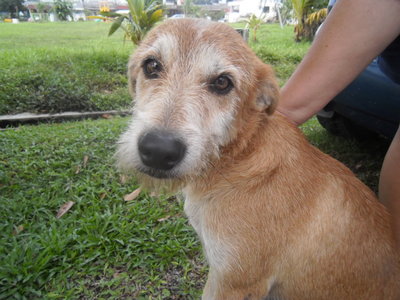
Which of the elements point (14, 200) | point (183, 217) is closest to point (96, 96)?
Result: point (14, 200)

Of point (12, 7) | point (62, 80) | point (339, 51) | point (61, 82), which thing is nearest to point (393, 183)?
point (339, 51)

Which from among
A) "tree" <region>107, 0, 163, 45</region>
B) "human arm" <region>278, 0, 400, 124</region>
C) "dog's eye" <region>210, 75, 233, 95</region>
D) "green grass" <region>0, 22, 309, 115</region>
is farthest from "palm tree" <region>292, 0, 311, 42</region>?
"dog's eye" <region>210, 75, 233, 95</region>

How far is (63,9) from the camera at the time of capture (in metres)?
28.0

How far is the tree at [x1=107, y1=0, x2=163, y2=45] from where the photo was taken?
370 inches

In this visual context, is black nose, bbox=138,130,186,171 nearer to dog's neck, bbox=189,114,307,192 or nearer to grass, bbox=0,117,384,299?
dog's neck, bbox=189,114,307,192

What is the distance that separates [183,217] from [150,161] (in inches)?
68.5

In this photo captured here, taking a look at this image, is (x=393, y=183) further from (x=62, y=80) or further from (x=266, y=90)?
(x=62, y=80)

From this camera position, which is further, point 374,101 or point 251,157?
point 374,101

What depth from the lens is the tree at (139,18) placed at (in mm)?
9398

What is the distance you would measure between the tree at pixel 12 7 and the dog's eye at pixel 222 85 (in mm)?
24345

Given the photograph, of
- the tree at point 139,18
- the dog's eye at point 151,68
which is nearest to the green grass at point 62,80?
the tree at point 139,18

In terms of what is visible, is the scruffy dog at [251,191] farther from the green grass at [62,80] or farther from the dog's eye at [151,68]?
the green grass at [62,80]

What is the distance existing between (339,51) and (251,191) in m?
1.27

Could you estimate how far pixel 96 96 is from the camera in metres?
6.82
